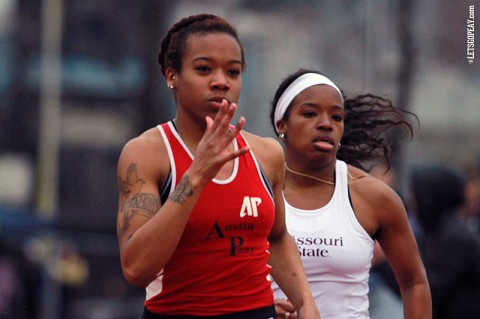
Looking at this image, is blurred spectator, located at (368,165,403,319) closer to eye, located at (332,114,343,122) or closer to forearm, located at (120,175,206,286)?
eye, located at (332,114,343,122)

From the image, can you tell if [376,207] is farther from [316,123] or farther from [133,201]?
[133,201]

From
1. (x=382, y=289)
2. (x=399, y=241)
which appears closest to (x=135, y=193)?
(x=399, y=241)

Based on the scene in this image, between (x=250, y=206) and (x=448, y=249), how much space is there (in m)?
2.84

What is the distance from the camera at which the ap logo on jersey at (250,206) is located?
4444 mm

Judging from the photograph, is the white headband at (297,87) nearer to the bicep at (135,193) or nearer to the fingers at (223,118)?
the bicep at (135,193)

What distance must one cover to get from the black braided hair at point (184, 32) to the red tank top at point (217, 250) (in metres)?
0.30

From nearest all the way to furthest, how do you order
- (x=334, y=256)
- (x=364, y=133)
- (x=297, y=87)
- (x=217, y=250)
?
(x=217, y=250)
(x=334, y=256)
(x=297, y=87)
(x=364, y=133)

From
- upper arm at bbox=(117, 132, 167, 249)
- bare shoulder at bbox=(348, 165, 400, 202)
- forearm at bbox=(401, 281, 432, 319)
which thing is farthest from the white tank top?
upper arm at bbox=(117, 132, 167, 249)

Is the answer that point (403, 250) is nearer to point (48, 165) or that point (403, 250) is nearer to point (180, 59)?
point (180, 59)

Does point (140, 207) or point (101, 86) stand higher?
point (101, 86)

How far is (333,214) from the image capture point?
18.7 ft

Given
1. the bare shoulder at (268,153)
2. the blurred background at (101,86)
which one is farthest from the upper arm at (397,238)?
the blurred background at (101,86)

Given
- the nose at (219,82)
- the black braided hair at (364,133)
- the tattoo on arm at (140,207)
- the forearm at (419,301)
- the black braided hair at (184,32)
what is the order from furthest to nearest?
the black braided hair at (364,133) < the forearm at (419,301) < the black braided hair at (184,32) < the nose at (219,82) < the tattoo on arm at (140,207)

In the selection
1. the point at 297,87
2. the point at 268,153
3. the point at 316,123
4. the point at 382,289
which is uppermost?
the point at 297,87
